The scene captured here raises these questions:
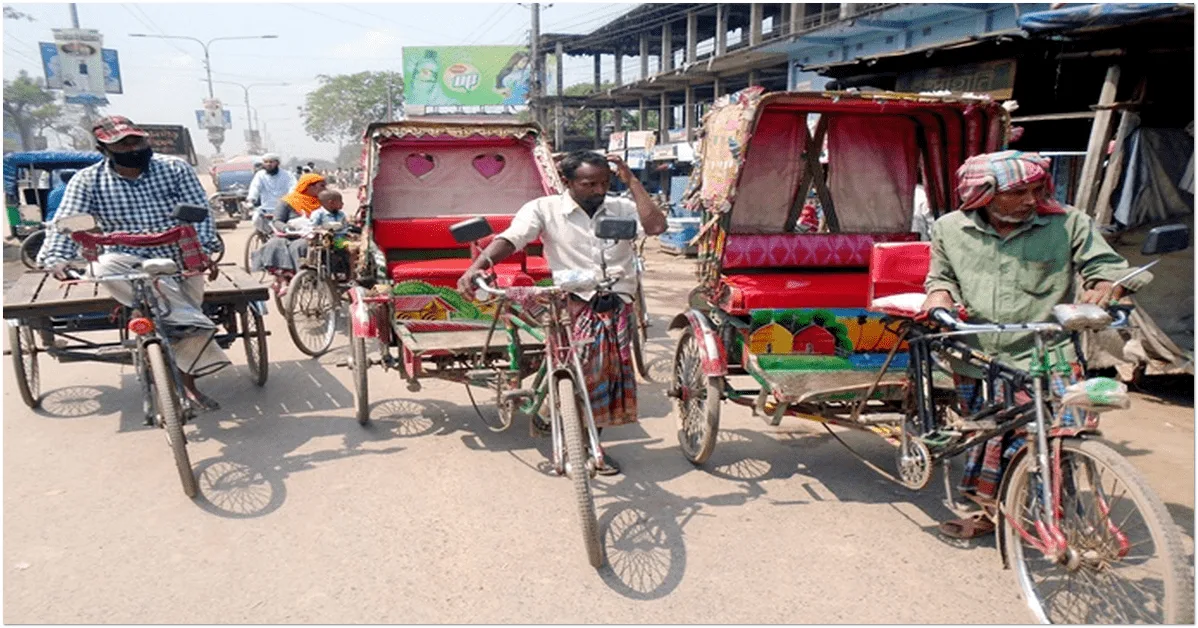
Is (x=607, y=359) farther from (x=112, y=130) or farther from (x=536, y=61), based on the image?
(x=536, y=61)

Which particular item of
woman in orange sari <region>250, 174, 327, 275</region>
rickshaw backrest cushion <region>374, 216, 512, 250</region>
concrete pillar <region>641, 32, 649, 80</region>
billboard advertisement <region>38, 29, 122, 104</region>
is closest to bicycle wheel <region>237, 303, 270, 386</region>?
rickshaw backrest cushion <region>374, 216, 512, 250</region>

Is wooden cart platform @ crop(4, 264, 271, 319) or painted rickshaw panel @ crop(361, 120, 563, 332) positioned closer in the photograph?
wooden cart platform @ crop(4, 264, 271, 319)

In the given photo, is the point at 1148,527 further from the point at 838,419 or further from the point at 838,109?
the point at 838,109

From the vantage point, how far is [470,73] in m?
44.3

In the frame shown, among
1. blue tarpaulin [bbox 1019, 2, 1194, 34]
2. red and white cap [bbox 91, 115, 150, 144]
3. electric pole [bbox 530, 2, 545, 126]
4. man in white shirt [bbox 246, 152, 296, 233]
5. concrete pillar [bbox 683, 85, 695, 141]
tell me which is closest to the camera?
red and white cap [bbox 91, 115, 150, 144]

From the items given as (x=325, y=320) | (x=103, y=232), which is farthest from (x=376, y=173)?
(x=103, y=232)

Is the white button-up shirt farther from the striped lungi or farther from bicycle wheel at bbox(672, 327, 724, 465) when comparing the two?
bicycle wheel at bbox(672, 327, 724, 465)

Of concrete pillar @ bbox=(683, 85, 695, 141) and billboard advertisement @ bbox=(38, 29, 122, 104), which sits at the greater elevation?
billboard advertisement @ bbox=(38, 29, 122, 104)

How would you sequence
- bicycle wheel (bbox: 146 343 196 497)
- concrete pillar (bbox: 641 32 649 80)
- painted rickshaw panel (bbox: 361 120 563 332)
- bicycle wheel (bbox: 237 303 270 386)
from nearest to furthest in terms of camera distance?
1. bicycle wheel (bbox: 146 343 196 497)
2. bicycle wheel (bbox: 237 303 270 386)
3. painted rickshaw panel (bbox: 361 120 563 332)
4. concrete pillar (bbox: 641 32 649 80)

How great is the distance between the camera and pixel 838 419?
391 cm

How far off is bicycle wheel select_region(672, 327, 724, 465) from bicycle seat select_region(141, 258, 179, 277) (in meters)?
2.78

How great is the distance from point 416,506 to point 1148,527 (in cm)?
292

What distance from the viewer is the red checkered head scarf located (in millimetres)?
2963

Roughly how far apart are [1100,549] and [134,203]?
16.3ft
